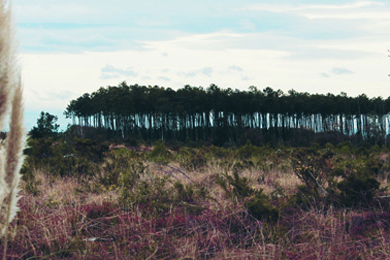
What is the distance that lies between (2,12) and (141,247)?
3.34 m

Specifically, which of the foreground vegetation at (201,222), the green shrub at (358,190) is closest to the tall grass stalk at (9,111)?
the foreground vegetation at (201,222)

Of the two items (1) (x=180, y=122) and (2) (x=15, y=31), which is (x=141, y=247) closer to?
(2) (x=15, y=31)

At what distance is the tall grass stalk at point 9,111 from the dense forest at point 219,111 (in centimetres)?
5656

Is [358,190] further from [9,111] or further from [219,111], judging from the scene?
[219,111]

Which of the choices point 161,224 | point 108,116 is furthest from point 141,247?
point 108,116

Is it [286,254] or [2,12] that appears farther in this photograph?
[286,254]

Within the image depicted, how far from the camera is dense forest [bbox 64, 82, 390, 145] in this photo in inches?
2522

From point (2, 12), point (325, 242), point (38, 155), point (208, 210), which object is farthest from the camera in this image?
point (38, 155)

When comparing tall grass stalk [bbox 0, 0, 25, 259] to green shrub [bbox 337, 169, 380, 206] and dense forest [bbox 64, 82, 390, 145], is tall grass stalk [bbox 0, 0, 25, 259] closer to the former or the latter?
green shrub [bbox 337, 169, 380, 206]

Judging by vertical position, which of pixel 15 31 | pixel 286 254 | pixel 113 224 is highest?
pixel 15 31

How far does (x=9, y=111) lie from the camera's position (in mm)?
1869

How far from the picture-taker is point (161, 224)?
5062mm

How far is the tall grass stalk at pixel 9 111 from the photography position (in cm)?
178

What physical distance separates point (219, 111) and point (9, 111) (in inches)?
2673
